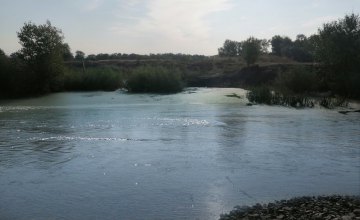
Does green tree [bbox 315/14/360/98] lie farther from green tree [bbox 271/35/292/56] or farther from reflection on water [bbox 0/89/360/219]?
green tree [bbox 271/35/292/56]

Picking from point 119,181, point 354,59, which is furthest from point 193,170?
point 354,59

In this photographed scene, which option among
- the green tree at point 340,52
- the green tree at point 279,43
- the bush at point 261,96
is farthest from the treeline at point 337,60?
the green tree at point 279,43

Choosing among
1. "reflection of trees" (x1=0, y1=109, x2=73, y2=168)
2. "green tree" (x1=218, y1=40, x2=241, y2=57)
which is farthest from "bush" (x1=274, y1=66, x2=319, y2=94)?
"green tree" (x1=218, y1=40, x2=241, y2=57)

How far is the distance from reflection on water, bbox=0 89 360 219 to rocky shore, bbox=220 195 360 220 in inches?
23.8

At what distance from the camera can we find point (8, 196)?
37.0ft

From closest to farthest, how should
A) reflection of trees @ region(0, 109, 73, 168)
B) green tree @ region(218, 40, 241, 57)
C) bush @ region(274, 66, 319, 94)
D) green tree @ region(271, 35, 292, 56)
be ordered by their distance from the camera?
1. reflection of trees @ region(0, 109, 73, 168)
2. bush @ region(274, 66, 319, 94)
3. green tree @ region(271, 35, 292, 56)
4. green tree @ region(218, 40, 241, 57)

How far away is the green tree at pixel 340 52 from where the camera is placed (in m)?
41.0

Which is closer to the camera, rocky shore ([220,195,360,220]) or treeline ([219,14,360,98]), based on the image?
rocky shore ([220,195,360,220])

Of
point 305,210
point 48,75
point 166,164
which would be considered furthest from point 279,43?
point 305,210

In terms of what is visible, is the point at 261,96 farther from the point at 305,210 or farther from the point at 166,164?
the point at 305,210

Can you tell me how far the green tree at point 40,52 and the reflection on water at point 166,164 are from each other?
21736 millimetres

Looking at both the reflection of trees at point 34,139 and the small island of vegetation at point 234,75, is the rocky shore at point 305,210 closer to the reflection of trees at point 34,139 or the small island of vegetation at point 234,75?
the reflection of trees at point 34,139

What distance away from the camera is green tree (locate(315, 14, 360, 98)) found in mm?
41031

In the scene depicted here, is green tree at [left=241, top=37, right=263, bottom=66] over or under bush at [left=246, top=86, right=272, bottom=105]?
over
